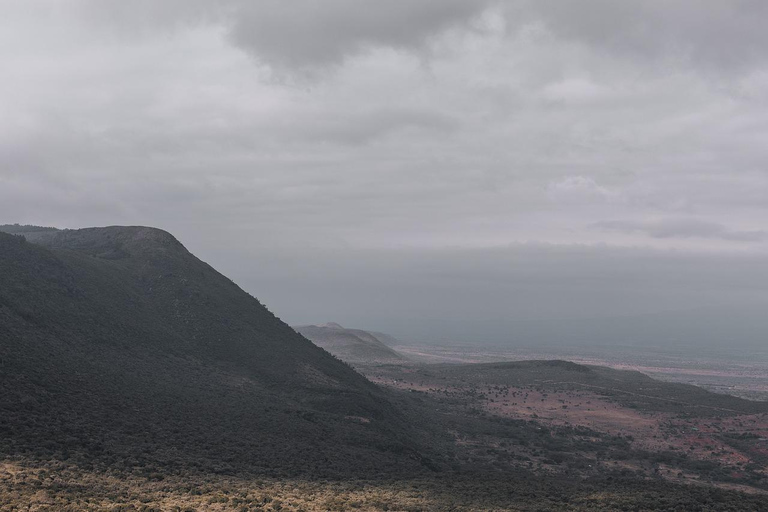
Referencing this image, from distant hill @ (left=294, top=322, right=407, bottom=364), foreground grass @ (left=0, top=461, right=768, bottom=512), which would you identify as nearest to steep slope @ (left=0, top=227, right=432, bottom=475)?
foreground grass @ (left=0, top=461, right=768, bottom=512)

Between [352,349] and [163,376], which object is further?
[352,349]

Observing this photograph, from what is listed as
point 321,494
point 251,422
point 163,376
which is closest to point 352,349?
point 163,376

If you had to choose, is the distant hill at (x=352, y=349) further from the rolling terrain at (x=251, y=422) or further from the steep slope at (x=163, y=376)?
the steep slope at (x=163, y=376)

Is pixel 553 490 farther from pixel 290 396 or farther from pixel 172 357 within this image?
pixel 172 357

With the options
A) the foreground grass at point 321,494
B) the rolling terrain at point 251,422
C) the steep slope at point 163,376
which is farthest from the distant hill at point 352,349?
the foreground grass at point 321,494

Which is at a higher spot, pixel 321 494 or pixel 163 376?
pixel 163 376

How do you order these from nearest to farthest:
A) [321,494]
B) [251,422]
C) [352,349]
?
[321,494] < [251,422] < [352,349]

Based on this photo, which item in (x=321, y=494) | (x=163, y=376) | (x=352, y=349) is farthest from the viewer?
(x=352, y=349)

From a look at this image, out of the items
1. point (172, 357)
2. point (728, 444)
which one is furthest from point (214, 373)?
point (728, 444)

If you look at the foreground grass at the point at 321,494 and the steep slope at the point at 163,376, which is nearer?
the foreground grass at the point at 321,494

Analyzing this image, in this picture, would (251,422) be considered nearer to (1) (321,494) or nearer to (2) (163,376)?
(2) (163,376)
